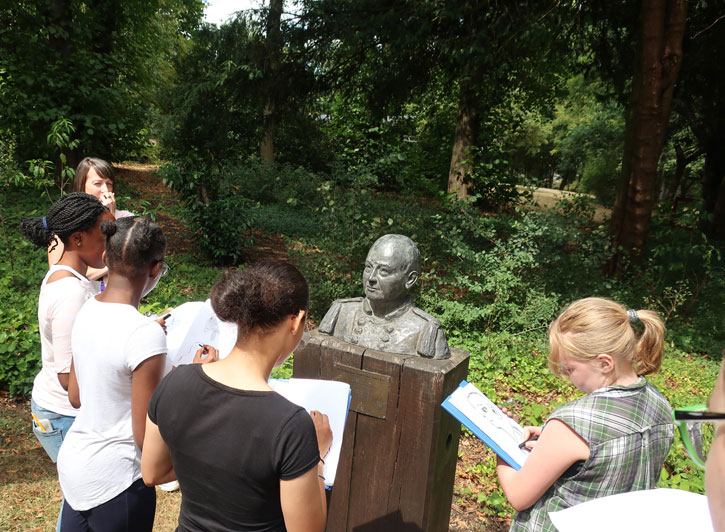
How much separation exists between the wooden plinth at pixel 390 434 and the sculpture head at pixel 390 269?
1.15ft

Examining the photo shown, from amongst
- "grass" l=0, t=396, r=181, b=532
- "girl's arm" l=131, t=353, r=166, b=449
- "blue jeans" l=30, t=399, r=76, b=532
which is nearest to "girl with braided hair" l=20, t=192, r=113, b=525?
"blue jeans" l=30, t=399, r=76, b=532

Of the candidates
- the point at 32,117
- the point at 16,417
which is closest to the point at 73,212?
the point at 16,417

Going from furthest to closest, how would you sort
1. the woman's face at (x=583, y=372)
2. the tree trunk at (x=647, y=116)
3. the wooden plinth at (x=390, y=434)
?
the tree trunk at (x=647, y=116)
the wooden plinth at (x=390, y=434)
the woman's face at (x=583, y=372)

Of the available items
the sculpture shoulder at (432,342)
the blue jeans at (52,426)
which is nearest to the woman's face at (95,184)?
the blue jeans at (52,426)

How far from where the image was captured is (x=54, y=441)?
1973 mm

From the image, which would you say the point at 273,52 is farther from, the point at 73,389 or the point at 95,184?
the point at 73,389

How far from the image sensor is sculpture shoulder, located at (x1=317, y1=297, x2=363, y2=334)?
269 cm

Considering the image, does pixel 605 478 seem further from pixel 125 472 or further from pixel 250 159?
pixel 250 159

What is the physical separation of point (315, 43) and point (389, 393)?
7471 mm

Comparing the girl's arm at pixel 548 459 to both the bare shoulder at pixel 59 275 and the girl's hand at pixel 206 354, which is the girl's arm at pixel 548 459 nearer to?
the girl's hand at pixel 206 354

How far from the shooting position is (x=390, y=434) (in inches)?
93.5

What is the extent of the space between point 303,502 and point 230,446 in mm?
232

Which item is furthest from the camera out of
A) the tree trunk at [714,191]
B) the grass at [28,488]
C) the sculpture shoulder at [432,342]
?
the tree trunk at [714,191]

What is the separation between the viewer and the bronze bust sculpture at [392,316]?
2.51 metres
